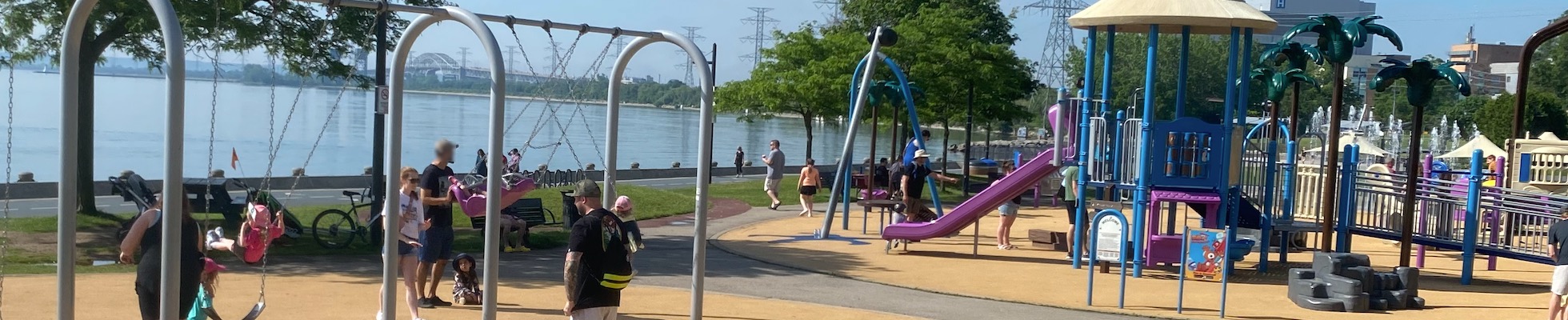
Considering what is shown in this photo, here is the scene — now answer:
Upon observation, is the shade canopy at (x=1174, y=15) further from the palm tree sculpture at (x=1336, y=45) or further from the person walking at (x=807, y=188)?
the person walking at (x=807, y=188)

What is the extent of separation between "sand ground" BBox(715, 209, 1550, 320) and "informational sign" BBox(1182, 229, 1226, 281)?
245mm

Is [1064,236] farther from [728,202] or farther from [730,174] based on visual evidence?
[730,174]

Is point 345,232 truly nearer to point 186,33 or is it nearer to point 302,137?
point 186,33

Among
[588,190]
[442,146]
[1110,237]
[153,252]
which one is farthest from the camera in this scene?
[1110,237]

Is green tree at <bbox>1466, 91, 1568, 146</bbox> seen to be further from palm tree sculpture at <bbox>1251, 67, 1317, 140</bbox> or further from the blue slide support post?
the blue slide support post

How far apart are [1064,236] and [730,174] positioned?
21205 mm

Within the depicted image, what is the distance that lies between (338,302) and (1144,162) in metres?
9.63

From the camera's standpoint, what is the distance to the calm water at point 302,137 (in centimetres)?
4041

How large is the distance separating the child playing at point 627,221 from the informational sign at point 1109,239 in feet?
23.3

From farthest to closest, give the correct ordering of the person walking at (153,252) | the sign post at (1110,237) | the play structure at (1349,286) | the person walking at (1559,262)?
the sign post at (1110,237) < the play structure at (1349,286) < the person walking at (1559,262) < the person walking at (153,252)

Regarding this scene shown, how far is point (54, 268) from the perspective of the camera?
13523 millimetres

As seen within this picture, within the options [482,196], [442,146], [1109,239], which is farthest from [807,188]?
[442,146]

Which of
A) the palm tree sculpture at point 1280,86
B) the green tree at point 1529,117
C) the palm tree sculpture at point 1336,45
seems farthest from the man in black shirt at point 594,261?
the green tree at point 1529,117

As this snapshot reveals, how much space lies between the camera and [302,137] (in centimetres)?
7538
